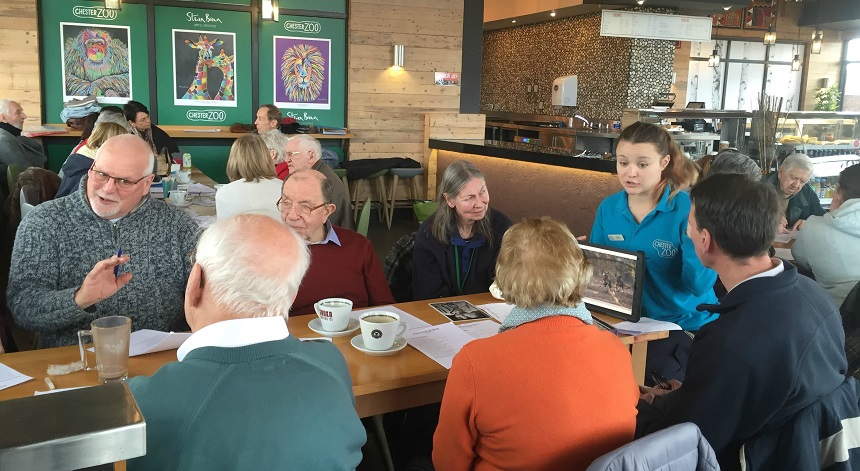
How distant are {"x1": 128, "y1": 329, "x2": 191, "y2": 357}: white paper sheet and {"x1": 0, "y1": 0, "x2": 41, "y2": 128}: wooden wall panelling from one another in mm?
7186

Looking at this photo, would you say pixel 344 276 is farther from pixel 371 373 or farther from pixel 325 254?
pixel 371 373

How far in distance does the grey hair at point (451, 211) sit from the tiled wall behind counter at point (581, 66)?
383 inches

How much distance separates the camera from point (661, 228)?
3102 mm

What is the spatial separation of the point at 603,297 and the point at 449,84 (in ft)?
25.0

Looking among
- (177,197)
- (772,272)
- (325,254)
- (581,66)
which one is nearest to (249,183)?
(177,197)

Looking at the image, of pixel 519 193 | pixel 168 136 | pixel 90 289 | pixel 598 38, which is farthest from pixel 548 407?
pixel 598 38

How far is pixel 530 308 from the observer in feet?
5.85

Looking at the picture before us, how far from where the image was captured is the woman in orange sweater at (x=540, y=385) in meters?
1.65

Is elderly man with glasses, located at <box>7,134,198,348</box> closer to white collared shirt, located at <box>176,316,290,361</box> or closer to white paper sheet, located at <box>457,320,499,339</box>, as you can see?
white paper sheet, located at <box>457,320,499,339</box>

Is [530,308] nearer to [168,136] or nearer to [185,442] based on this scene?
[185,442]

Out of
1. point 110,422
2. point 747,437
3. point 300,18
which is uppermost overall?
point 300,18

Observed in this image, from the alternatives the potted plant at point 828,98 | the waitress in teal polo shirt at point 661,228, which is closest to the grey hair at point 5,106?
the waitress in teal polo shirt at point 661,228

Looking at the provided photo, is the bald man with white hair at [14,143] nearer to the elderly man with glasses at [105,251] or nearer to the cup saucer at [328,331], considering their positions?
the elderly man with glasses at [105,251]

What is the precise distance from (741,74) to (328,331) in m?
16.9
